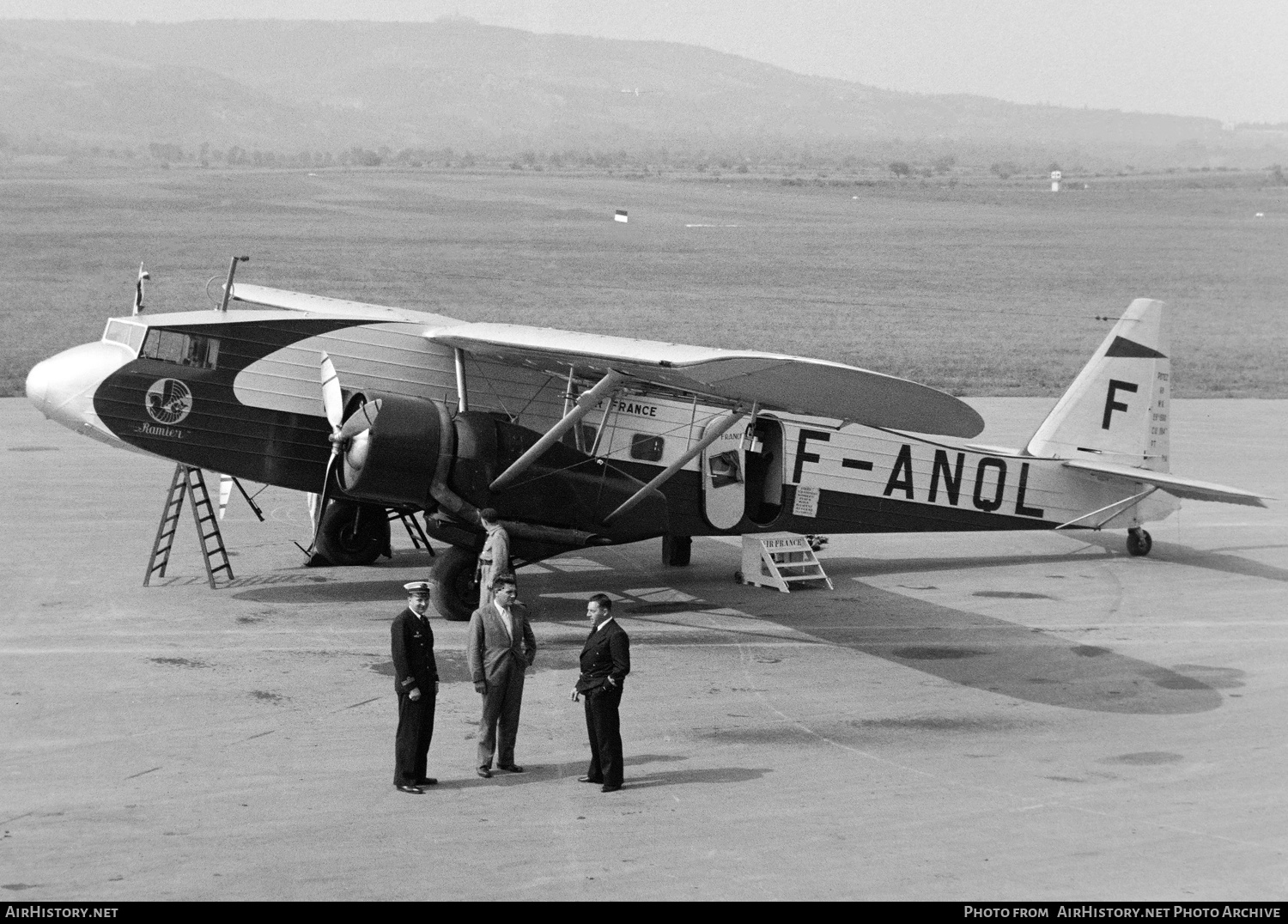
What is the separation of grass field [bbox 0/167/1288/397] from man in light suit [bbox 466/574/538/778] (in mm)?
25794

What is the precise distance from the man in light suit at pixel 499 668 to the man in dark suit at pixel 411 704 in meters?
0.44

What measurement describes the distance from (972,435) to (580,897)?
20.8 feet

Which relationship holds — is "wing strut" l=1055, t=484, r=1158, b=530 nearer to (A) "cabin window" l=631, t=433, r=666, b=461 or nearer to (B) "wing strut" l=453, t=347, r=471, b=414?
(A) "cabin window" l=631, t=433, r=666, b=461

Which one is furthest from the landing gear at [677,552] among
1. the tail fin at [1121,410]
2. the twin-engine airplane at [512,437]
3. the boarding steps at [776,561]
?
the tail fin at [1121,410]

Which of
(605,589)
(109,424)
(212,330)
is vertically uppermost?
(212,330)

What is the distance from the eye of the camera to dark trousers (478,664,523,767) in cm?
1188

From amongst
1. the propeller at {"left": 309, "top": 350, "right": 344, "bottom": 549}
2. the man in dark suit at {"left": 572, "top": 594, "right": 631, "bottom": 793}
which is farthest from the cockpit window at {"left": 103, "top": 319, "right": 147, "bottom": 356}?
the man in dark suit at {"left": 572, "top": 594, "right": 631, "bottom": 793}

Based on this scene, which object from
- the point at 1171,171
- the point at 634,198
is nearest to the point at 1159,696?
the point at 634,198

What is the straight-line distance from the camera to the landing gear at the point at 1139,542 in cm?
2080

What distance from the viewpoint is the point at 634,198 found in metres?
109

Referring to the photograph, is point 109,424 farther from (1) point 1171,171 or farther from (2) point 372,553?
(1) point 1171,171

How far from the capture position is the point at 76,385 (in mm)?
17016

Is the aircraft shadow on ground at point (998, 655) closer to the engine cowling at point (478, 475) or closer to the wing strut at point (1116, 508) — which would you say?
the engine cowling at point (478, 475)

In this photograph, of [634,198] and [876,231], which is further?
[634,198]
